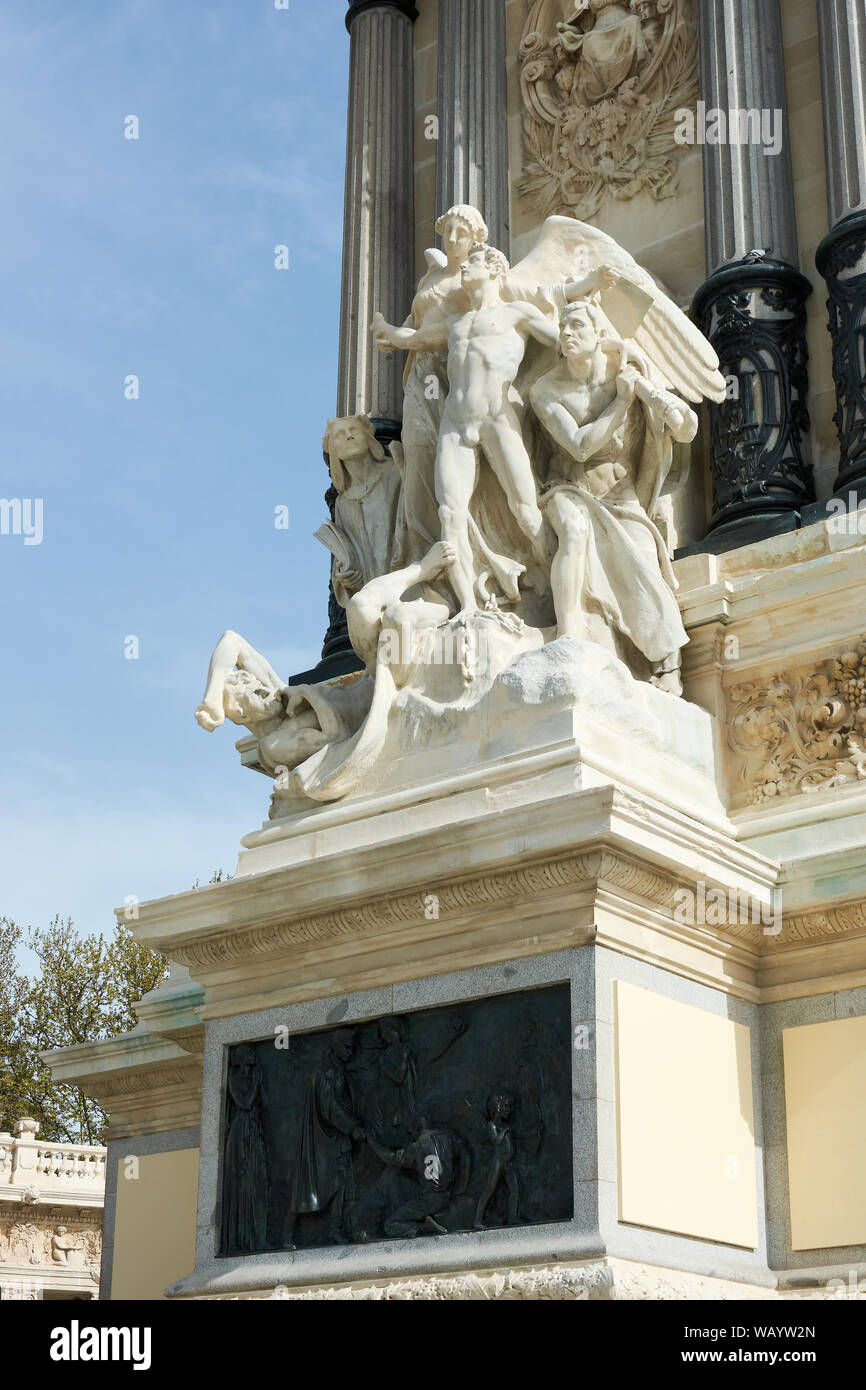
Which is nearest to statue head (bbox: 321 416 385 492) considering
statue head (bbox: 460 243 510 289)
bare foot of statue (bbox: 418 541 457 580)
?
statue head (bbox: 460 243 510 289)

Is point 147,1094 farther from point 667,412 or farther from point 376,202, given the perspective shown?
point 376,202

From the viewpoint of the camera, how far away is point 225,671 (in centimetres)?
1418

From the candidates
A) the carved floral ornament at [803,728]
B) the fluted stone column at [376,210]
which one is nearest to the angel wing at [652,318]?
the carved floral ornament at [803,728]

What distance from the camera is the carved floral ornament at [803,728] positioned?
1310 centimetres

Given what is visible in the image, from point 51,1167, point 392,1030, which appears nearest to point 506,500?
point 392,1030

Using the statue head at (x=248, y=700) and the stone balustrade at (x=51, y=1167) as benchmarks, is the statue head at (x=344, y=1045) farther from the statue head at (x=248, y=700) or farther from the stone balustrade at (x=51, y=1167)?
the stone balustrade at (x=51, y=1167)

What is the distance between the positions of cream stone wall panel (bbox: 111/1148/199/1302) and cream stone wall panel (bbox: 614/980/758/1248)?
210 inches

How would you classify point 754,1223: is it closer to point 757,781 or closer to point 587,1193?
point 587,1193

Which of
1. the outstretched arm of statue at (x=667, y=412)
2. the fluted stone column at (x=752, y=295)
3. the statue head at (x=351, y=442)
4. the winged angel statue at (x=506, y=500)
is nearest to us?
the winged angel statue at (x=506, y=500)

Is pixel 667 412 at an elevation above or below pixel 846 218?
below

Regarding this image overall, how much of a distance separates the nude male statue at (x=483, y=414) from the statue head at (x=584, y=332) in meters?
0.34

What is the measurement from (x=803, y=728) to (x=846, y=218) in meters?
4.27

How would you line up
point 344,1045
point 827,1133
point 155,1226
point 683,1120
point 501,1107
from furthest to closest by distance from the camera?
1. point 155,1226
2. point 344,1045
3. point 827,1133
4. point 683,1120
5. point 501,1107
